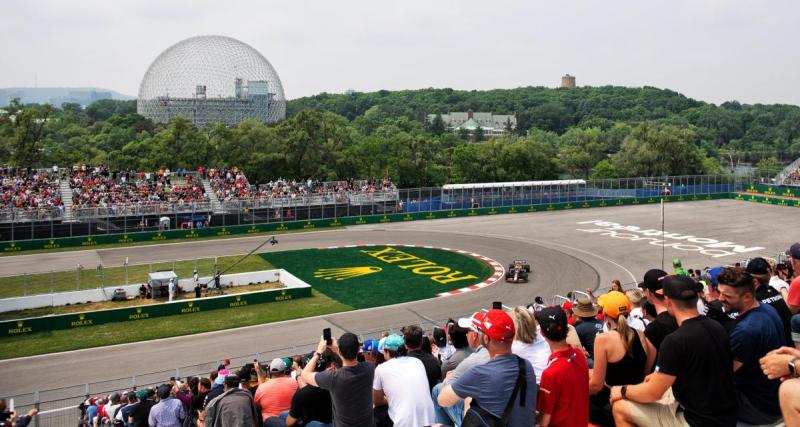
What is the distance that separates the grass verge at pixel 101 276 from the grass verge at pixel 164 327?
191 inches

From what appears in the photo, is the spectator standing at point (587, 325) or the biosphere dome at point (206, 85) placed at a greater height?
the biosphere dome at point (206, 85)

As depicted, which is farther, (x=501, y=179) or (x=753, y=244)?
(x=501, y=179)

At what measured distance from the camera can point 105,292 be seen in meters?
29.6

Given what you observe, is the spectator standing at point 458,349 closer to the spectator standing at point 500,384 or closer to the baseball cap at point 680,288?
the spectator standing at point 500,384

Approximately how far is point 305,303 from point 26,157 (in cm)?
4574

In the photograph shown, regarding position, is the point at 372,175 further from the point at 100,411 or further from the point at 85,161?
the point at 100,411

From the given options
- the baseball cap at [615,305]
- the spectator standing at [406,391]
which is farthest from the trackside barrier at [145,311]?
the baseball cap at [615,305]

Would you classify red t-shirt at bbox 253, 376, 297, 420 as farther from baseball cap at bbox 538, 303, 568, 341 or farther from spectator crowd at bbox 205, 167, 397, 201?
spectator crowd at bbox 205, 167, 397, 201

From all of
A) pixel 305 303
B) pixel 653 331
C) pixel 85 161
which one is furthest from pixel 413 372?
pixel 85 161

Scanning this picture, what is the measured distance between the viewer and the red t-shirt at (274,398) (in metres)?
7.93

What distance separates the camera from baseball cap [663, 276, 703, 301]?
18.9 ft

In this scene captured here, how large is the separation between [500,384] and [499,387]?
3 cm

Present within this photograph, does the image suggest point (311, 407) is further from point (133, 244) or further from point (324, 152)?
point (324, 152)

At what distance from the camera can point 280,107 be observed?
122 m
